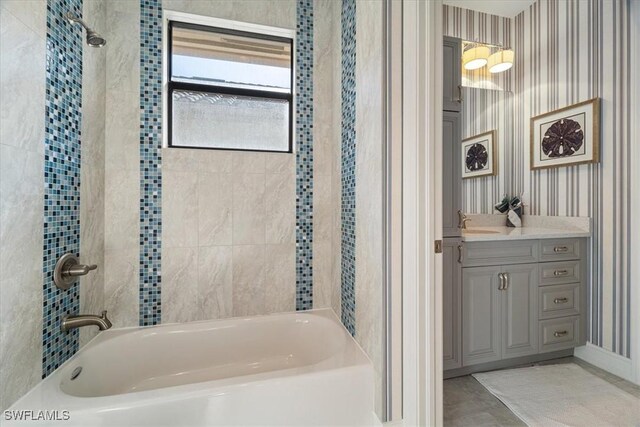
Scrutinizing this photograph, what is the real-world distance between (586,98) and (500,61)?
764 mm

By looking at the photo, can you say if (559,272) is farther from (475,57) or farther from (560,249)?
(475,57)

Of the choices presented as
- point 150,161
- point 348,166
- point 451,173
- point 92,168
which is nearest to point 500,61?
point 451,173

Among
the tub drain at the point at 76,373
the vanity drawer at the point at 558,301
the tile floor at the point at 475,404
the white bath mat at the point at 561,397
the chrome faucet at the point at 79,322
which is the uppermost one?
the chrome faucet at the point at 79,322

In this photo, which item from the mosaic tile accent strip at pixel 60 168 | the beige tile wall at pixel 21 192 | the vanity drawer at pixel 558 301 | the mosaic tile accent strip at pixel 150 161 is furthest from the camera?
the vanity drawer at pixel 558 301

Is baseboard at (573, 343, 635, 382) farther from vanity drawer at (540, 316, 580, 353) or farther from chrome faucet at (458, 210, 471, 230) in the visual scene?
chrome faucet at (458, 210, 471, 230)

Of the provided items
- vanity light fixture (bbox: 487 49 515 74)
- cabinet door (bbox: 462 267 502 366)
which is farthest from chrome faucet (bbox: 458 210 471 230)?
vanity light fixture (bbox: 487 49 515 74)

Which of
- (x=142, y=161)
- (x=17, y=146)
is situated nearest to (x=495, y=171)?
(x=142, y=161)

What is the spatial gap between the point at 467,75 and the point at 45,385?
11.0 feet

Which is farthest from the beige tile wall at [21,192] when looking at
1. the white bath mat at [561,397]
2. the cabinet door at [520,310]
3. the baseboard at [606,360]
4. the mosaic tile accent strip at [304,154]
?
the baseboard at [606,360]

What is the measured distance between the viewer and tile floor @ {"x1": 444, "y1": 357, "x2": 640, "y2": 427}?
59.4 inches

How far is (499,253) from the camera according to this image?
192 centimetres

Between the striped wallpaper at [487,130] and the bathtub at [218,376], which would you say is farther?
the striped wallpaper at [487,130]

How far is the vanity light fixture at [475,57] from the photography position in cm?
247

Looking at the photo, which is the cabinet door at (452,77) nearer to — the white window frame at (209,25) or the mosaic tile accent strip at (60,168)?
the white window frame at (209,25)
